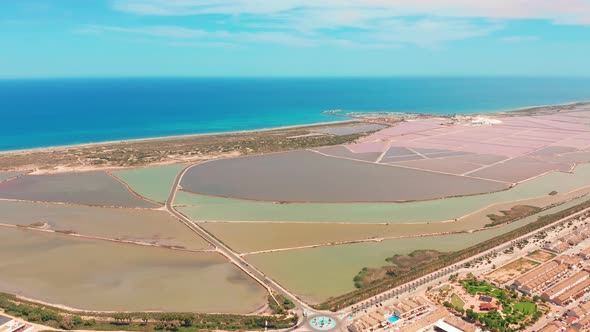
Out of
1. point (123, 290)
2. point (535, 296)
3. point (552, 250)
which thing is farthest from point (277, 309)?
point (552, 250)

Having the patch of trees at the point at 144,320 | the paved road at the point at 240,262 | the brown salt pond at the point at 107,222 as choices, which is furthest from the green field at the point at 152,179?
the patch of trees at the point at 144,320

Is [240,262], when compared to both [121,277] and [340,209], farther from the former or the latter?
[340,209]

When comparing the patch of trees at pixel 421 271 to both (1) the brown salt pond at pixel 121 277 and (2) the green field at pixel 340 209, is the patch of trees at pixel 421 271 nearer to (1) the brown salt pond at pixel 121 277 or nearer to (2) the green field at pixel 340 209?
(1) the brown salt pond at pixel 121 277

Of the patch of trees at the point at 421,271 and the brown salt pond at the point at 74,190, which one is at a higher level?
the brown salt pond at the point at 74,190

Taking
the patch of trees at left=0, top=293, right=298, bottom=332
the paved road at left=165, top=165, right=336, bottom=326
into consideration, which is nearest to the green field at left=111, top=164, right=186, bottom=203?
the paved road at left=165, top=165, right=336, bottom=326

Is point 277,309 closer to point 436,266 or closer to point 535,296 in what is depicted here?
point 436,266

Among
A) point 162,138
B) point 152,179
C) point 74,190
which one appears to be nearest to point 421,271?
point 152,179

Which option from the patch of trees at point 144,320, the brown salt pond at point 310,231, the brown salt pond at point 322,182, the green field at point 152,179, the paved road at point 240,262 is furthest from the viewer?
the green field at point 152,179
